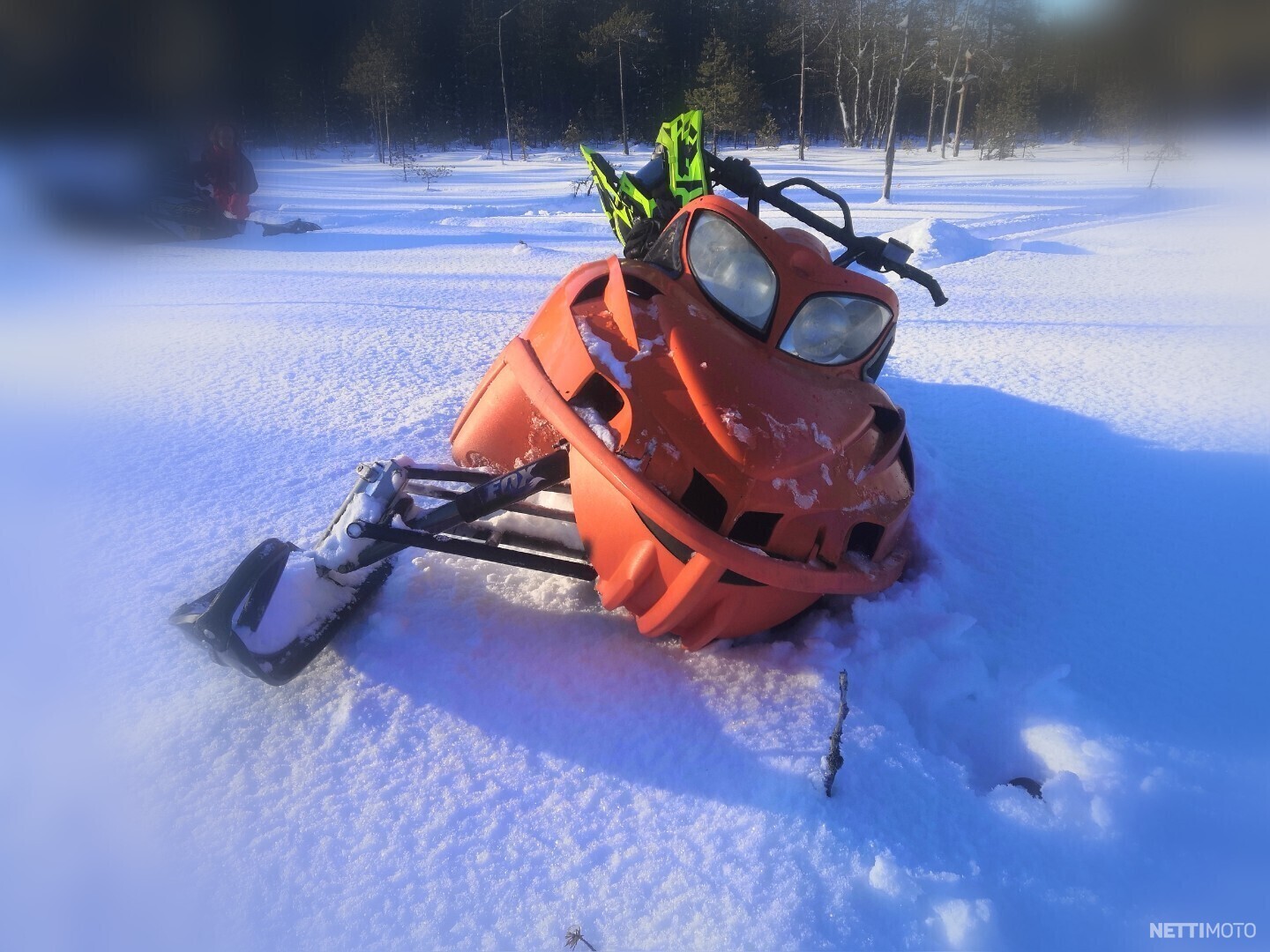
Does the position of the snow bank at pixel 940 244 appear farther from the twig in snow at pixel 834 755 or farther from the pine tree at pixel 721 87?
the pine tree at pixel 721 87

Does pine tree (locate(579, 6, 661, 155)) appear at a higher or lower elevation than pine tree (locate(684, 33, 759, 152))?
higher

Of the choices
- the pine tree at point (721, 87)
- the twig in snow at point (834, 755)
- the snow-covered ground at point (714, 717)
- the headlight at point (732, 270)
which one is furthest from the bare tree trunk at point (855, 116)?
the twig in snow at point (834, 755)

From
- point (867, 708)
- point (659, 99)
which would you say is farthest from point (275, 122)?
point (659, 99)

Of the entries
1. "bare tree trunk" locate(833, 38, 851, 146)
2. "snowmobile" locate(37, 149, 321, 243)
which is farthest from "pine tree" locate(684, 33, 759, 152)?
"snowmobile" locate(37, 149, 321, 243)

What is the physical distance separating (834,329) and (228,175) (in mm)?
11797

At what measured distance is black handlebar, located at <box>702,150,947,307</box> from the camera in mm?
2475

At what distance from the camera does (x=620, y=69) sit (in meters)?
27.1

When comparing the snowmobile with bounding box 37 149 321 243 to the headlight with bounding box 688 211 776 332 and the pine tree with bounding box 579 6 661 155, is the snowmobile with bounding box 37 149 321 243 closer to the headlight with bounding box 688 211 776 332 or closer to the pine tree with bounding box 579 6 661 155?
the headlight with bounding box 688 211 776 332

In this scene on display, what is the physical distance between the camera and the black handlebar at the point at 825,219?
2475 millimetres

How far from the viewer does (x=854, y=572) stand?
1.94 m

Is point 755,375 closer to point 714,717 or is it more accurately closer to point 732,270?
point 732,270
